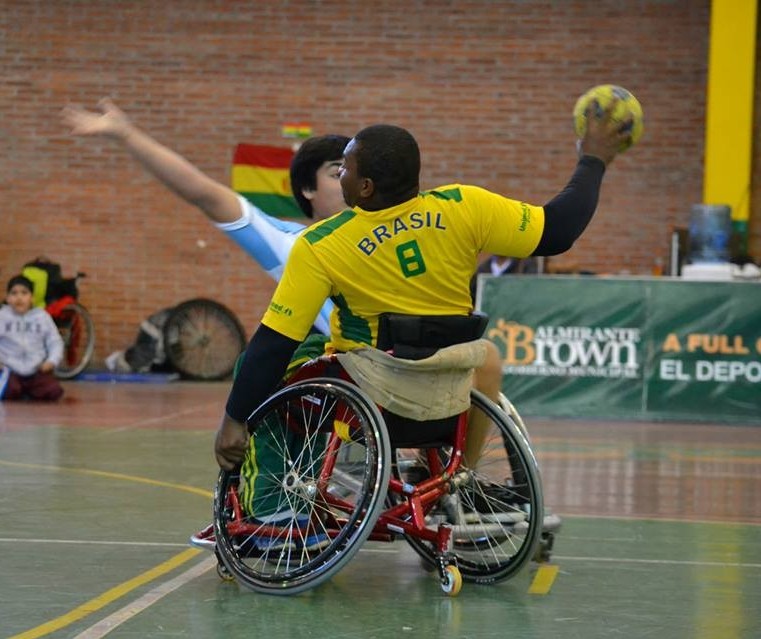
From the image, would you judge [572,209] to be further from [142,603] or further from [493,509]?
[142,603]

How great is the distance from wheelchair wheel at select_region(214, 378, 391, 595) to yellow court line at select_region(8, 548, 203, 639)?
0.32 m

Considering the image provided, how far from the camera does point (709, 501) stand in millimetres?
7711

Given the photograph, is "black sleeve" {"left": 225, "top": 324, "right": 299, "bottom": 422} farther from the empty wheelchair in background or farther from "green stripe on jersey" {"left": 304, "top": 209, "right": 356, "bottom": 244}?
"green stripe on jersey" {"left": 304, "top": 209, "right": 356, "bottom": 244}

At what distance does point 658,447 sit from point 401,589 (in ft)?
19.3

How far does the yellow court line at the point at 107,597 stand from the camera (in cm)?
411

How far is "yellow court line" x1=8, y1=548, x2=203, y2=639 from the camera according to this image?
4105 millimetres

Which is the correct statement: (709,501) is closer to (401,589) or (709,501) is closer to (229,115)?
(401,589)

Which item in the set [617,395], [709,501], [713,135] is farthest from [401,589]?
[713,135]

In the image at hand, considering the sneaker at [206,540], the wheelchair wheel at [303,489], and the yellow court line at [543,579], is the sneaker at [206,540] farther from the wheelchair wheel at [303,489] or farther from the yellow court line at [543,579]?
the yellow court line at [543,579]

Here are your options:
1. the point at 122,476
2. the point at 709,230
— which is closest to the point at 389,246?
the point at 122,476

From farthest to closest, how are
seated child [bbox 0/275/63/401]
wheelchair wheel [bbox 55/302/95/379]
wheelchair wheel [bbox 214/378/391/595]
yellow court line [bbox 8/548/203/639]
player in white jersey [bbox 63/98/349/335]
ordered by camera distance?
wheelchair wheel [bbox 55/302/95/379] → seated child [bbox 0/275/63/401] → player in white jersey [bbox 63/98/349/335] → wheelchair wheel [bbox 214/378/391/595] → yellow court line [bbox 8/548/203/639]

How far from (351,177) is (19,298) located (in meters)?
9.63

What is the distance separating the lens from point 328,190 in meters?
5.53

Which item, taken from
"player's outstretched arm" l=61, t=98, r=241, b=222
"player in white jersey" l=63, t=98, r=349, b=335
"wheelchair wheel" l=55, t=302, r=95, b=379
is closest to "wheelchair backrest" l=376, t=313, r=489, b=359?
"player in white jersey" l=63, t=98, r=349, b=335
